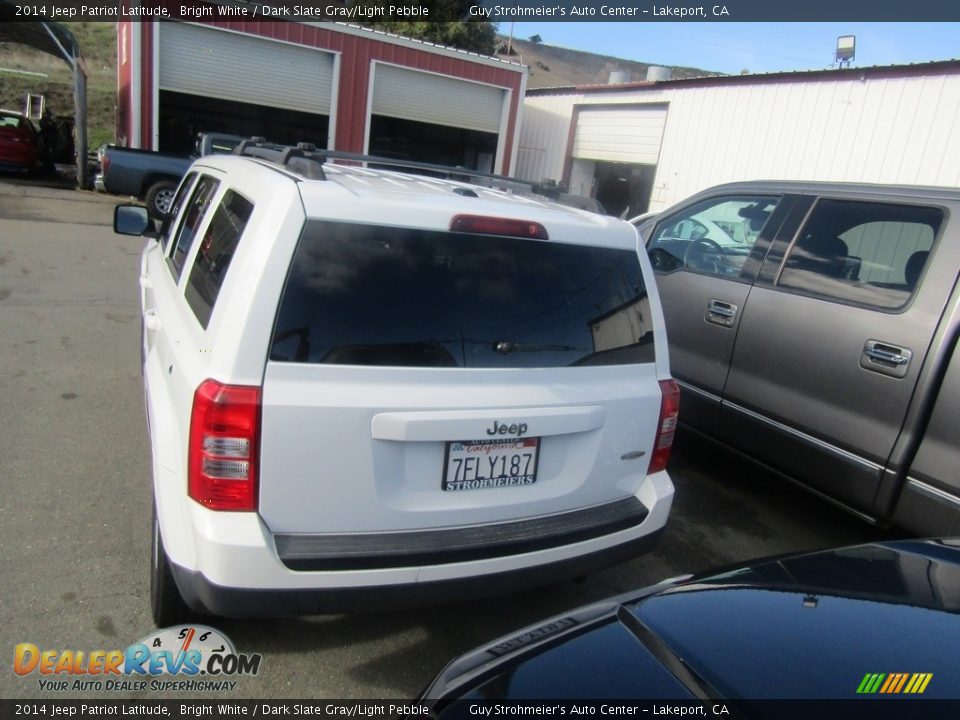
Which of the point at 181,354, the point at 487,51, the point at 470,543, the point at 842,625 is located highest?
the point at 487,51

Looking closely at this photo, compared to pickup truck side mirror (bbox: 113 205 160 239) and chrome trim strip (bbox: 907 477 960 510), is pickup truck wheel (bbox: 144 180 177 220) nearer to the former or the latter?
pickup truck side mirror (bbox: 113 205 160 239)

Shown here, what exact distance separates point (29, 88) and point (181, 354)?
36.4 meters

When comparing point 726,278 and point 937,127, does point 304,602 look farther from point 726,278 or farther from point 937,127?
point 937,127

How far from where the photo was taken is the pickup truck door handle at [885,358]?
3393 mm

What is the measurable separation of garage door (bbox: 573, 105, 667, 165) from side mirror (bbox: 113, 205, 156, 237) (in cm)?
1274

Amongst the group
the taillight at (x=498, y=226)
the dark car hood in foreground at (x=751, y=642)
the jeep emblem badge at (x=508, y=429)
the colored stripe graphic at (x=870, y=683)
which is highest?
the taillight at (x=498, y=226)

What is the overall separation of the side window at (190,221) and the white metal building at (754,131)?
10.4 metres

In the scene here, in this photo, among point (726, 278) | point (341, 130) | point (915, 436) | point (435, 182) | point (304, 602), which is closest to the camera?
point (304, 602)

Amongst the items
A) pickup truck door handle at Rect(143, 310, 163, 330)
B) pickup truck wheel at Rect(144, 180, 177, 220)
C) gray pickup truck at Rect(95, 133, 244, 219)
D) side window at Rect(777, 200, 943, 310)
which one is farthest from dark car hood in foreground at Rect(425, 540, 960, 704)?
pickup truck wheel at Rect(144, 180, 177, 220)

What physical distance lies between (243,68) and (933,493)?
54.3 feet

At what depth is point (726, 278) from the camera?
4.46 metres

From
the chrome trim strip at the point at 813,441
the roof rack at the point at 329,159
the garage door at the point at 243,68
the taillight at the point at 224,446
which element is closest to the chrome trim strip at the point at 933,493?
the chrome trim strip at the point at 813,441

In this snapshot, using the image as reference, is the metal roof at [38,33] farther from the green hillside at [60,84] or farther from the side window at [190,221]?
the side window at [190,221]

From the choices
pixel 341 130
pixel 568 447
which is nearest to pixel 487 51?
pixel 341 130
